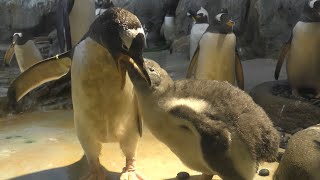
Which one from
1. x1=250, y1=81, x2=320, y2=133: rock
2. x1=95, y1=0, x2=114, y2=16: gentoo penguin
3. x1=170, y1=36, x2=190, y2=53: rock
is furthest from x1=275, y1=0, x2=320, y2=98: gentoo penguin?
x1=95, y1=0, x2=114, y2=16: gentoo penguin

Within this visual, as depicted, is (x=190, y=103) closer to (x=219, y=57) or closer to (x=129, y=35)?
(x=129, y=35)

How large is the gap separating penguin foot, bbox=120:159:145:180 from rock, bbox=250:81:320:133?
5.20ft

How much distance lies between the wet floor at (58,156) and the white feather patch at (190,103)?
2.19 feet

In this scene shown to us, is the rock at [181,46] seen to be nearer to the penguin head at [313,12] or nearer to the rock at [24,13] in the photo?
→ the rock at [24,13]

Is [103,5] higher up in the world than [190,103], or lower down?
lower down

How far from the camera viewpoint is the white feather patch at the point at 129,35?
2057mm

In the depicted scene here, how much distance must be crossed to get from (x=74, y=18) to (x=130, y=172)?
2.69 m

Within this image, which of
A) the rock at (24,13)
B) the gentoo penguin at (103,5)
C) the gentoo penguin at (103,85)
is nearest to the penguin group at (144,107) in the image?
the gentoo penguin at (103,85)

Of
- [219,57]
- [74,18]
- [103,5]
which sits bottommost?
[103,5]

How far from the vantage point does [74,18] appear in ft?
16.0

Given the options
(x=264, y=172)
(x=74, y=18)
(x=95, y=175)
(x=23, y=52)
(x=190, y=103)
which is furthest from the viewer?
(x=23, y=52)

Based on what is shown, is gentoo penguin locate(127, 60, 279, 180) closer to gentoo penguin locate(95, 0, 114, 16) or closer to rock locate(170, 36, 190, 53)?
rock locate(170, 36, 190, 53)


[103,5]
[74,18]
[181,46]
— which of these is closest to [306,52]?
[74,18]

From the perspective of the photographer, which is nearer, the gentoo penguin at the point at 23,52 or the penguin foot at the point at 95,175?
the penguin foot at the point at 95,175
